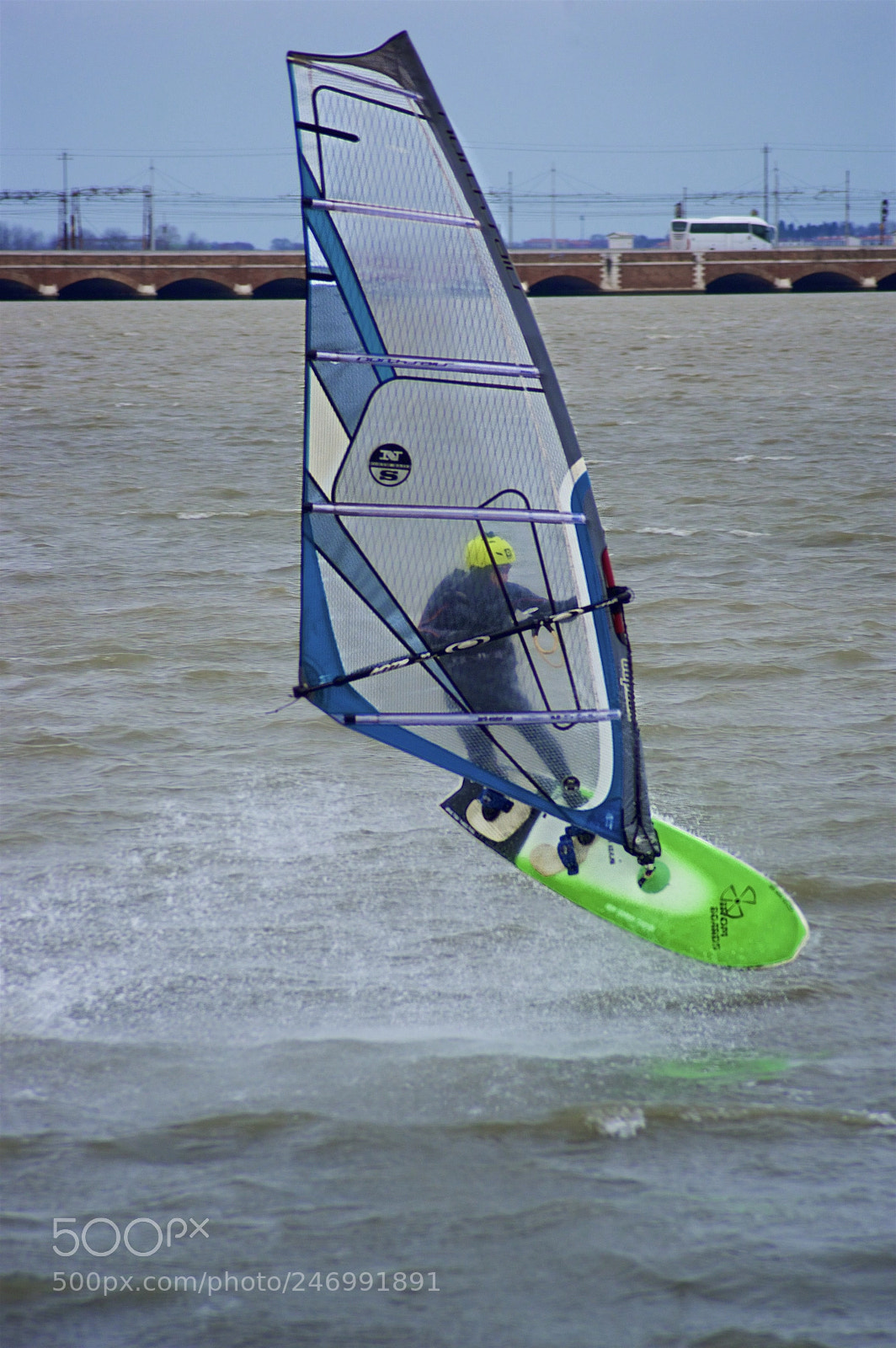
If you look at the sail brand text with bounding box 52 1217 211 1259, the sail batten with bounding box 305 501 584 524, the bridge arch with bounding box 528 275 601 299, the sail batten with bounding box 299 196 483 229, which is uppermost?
the bridge arch with bounding box 528 275 601 299

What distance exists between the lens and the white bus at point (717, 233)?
293 ft

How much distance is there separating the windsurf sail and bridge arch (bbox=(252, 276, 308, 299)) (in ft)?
221

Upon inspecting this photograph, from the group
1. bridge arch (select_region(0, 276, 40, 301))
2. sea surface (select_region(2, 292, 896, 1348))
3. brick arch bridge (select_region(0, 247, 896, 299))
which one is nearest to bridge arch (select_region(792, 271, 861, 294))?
brick arch bridge (select_region(0, 247, 896, 299))

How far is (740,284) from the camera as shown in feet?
248

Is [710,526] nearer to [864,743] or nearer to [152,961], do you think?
[864,743]

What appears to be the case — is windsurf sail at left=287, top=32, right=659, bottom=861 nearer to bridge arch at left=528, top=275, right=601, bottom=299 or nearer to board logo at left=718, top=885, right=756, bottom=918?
board logo at left=718, top=885, right=756, bottom=918

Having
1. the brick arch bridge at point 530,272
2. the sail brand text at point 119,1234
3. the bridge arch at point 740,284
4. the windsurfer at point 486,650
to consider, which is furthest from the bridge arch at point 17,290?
the sail brand text at point 119,1234

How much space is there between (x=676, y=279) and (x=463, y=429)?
7372 centimetres

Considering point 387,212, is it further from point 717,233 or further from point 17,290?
point 717,233

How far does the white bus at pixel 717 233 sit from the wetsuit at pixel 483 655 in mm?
90850

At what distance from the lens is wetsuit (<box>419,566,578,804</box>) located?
17.2ft

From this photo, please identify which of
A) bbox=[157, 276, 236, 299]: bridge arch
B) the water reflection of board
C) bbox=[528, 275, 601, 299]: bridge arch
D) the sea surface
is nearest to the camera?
the sea surface

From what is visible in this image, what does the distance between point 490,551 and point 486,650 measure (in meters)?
0.44

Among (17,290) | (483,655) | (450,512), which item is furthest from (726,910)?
(17,290)
